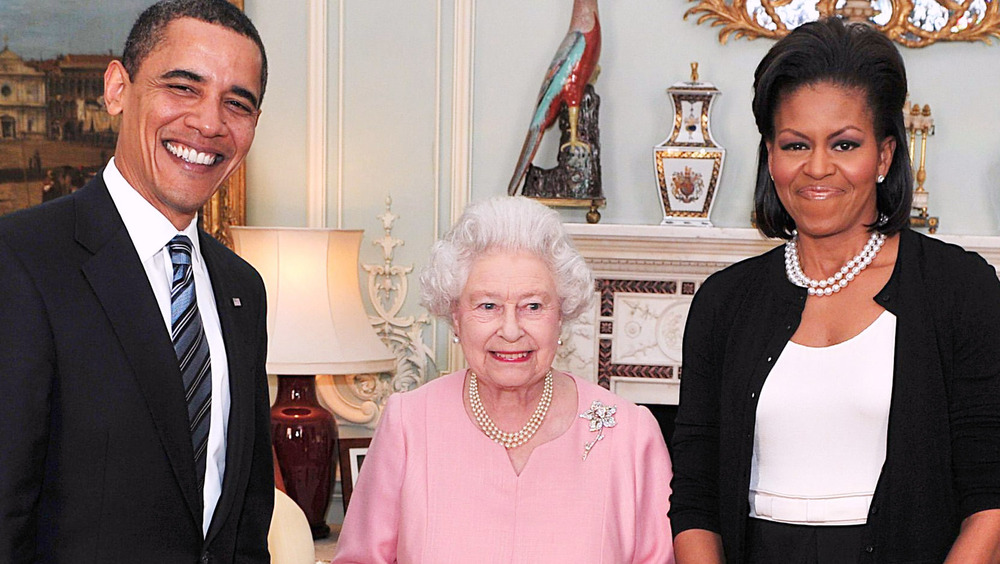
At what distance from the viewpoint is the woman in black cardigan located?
1702 millimetres

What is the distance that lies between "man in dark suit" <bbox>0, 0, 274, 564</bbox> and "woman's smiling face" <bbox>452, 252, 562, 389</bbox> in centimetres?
48

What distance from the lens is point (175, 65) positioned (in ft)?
5.34

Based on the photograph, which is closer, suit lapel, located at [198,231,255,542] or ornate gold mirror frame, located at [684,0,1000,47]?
suit lapel, located at [198,231,255,542]

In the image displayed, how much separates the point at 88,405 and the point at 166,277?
0.27 m

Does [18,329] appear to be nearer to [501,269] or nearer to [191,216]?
[191,216]

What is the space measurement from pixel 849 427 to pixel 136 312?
1158 mm

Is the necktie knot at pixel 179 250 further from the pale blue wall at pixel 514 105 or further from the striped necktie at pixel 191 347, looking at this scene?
the pale blue wall at pixel 514 105

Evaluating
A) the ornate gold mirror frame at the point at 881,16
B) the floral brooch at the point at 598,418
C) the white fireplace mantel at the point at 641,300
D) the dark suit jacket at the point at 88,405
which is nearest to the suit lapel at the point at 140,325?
the dark suit jacket at the point at 88,405

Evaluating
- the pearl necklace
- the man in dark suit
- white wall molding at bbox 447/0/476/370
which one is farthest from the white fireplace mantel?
the man in dark suit

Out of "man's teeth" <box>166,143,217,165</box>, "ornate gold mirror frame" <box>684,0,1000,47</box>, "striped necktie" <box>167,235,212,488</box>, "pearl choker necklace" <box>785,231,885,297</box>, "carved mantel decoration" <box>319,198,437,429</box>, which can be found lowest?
"carved mantel decoration" <box>319,198,437,429</box>

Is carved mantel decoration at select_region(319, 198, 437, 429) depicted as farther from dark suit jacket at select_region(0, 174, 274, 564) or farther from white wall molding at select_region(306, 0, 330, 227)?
dark suit jacket at select_region(0, 174, 274, 564)

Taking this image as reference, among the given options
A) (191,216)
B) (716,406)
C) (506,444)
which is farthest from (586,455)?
(191,216)

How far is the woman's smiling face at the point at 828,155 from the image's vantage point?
5.73ft

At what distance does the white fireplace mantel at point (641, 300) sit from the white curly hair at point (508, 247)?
1740 millimetres
